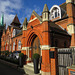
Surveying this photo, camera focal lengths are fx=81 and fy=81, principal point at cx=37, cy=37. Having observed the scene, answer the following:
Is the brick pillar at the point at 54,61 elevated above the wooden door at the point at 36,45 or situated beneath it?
situated beneath

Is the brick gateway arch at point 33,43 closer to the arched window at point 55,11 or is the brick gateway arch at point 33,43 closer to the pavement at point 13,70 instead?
the pavement at point 13,70

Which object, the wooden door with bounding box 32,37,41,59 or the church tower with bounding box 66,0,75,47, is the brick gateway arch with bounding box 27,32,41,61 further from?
the church tower with bounding box 66,0,75,47

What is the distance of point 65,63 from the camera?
24.5 ft

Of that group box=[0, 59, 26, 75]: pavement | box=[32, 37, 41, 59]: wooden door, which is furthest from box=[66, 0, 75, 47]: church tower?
box=[0, 59, 26, 75]: pavement

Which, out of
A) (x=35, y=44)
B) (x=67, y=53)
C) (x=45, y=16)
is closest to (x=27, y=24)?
(x=35, y=44)

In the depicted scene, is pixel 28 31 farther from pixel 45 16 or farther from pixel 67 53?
pixel 67 53

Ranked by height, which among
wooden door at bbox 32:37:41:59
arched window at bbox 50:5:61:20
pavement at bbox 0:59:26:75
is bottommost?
pavement at bbox 0:59:26:75

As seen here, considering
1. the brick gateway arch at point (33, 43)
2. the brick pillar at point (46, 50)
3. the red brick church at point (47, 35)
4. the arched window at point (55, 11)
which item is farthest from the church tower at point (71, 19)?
the brick pillar at point (46, 50)

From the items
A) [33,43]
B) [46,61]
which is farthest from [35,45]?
[46,61]

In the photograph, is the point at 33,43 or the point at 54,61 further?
the point at 33,43

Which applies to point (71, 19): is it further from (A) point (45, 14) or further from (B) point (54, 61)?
(B) point (54, 61)

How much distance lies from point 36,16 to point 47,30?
10.3 ft

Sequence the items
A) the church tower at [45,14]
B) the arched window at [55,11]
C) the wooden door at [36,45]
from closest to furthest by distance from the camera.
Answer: the church tower at [45,14], the wooden door at [36,45], the arched window at [55,11]

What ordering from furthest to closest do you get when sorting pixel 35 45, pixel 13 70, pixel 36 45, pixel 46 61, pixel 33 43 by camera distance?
pixel 33 43 → pixel 35 45 → pixel 36 45 → pixel 13 70 → pixel 46 61
